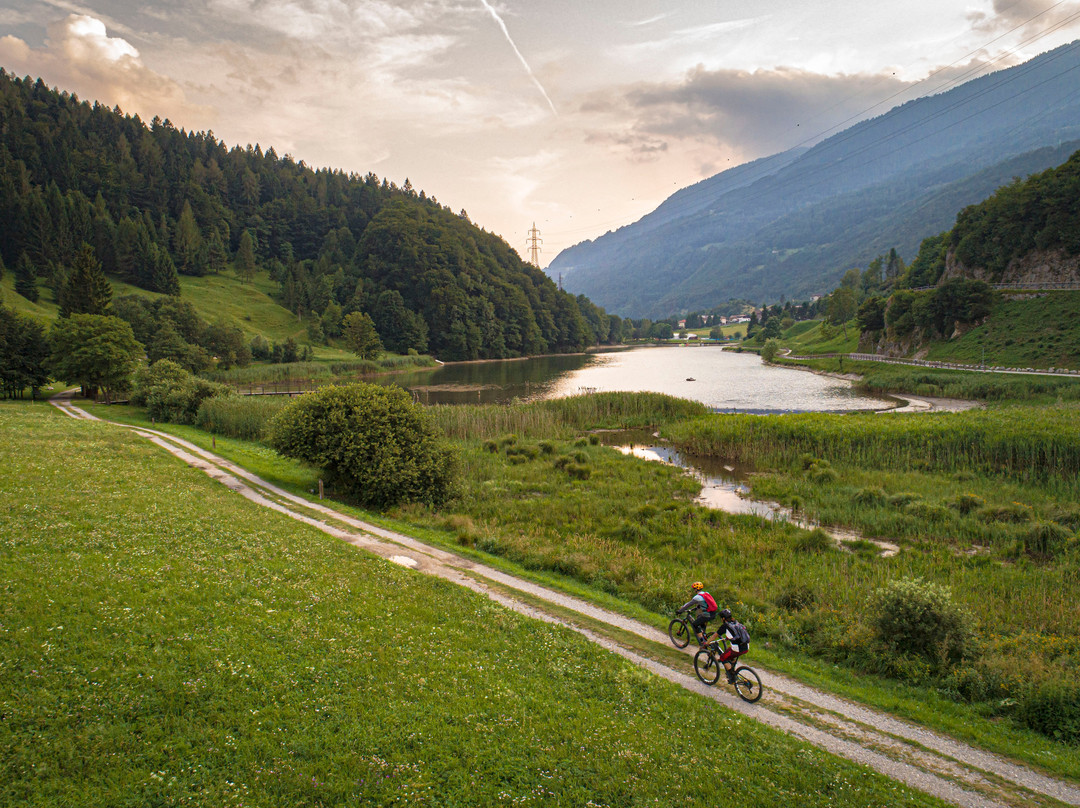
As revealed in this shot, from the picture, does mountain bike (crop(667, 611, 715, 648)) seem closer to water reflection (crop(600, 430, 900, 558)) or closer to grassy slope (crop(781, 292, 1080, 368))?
water reflection (crop(600, 430, 900, 558))

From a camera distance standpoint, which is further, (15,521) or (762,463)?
(762,463)

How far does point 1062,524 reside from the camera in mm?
22250

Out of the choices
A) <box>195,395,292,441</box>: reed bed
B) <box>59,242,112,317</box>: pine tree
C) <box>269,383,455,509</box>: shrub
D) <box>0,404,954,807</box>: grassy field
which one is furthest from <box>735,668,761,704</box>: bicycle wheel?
<box>59,242,112,317</box>: pine tree

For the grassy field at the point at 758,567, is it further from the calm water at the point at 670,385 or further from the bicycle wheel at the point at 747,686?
the calm water at the point at 670,385

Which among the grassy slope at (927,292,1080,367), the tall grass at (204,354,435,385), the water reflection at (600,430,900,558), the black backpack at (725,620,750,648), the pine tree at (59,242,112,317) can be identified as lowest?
the water reflection at (600,430,900,558)

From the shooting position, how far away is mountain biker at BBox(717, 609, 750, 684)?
11.2m

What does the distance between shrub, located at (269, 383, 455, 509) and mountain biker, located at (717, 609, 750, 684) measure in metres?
18.7

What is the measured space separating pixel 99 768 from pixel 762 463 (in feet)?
120

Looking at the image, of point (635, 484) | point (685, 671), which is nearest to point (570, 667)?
point (685, 671)

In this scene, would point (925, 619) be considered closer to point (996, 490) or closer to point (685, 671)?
point (685, 671)

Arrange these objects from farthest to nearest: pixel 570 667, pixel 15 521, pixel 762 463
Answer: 1. pixel 762 463
2. pixel 15 521
3. pixel 570 667

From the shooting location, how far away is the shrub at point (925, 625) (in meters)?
13.0

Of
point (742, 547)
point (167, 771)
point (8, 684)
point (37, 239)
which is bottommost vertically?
point (742, 547)

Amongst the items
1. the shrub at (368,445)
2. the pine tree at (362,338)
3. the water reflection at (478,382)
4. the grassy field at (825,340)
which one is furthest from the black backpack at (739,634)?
the grassy field at (825,340)
